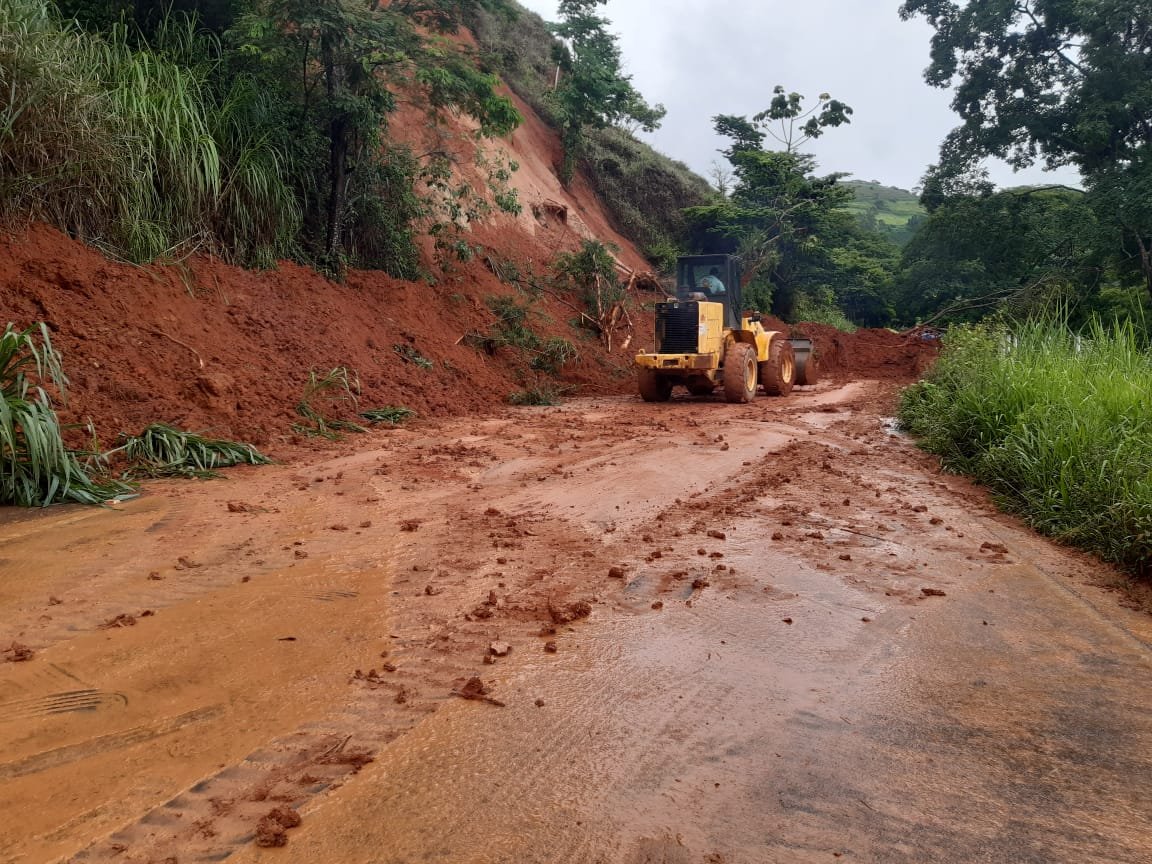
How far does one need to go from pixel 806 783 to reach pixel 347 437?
7.12 metres

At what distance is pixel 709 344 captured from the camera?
13352mm

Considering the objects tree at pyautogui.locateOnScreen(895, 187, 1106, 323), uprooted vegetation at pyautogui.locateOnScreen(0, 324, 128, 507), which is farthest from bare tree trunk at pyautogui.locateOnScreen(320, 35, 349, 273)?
tree at pyautogui.locateOnScreen(895, 187, 1106, 323)

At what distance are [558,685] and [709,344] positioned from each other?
35.4ft

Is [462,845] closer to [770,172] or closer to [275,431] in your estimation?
[275,431]

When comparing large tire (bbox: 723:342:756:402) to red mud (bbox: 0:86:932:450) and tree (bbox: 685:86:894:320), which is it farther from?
tree (bbox: 685:86:894:320)

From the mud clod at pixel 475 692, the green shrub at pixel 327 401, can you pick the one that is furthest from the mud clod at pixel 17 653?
the green shrub at pixel 327 401

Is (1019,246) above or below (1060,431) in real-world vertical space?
above

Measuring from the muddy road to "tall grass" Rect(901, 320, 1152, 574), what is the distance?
1.15 ft

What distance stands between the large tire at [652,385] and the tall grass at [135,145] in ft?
19.9

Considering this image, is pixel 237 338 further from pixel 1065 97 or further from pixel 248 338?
pixel 1065 97

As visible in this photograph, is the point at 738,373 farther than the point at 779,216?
No

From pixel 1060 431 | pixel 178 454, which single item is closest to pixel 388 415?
pixel 178 454

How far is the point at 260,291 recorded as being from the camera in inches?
417

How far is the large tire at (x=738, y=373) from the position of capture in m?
13.3
